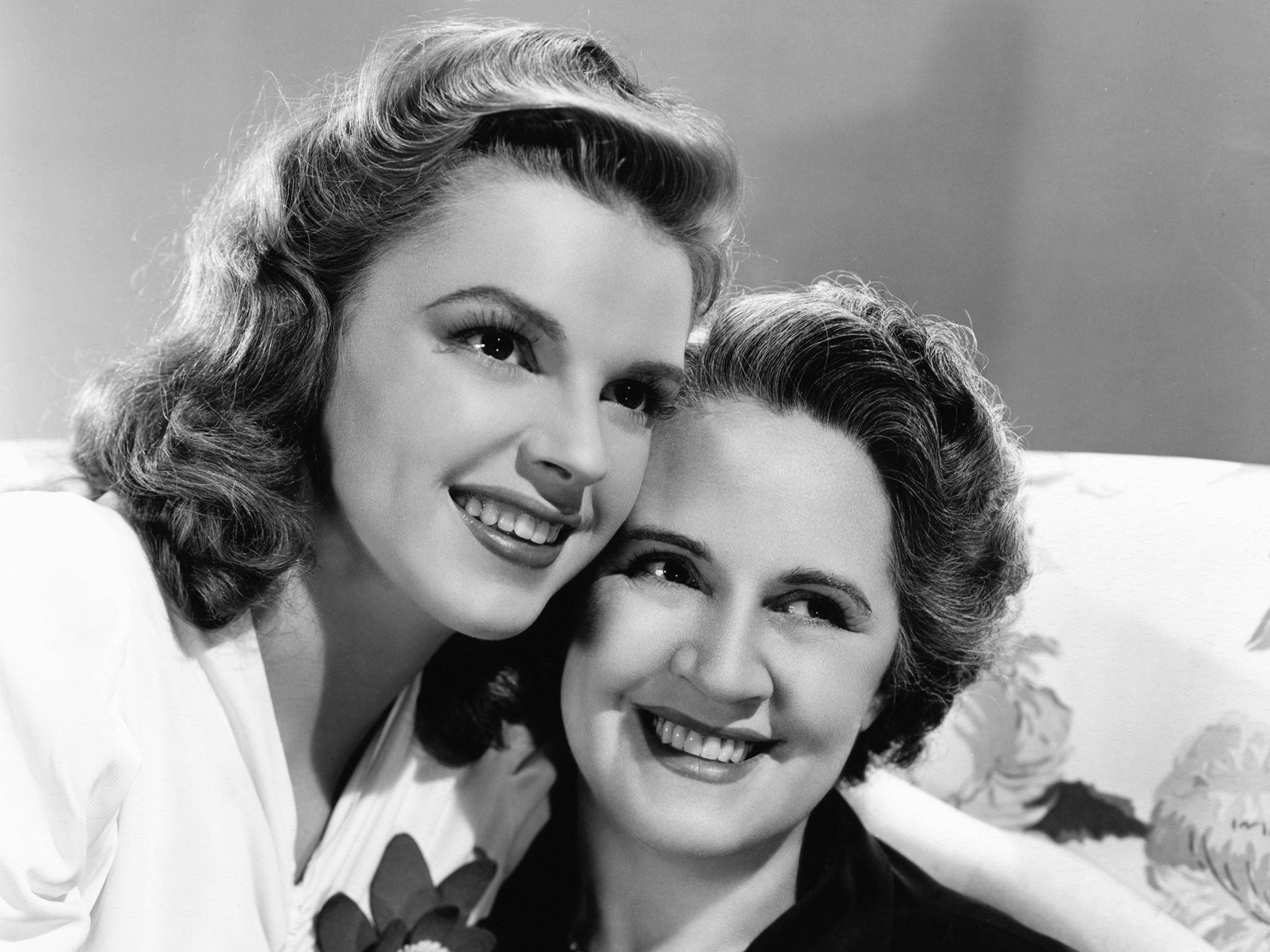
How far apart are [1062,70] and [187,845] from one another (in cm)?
157

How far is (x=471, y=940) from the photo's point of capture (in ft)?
5.39

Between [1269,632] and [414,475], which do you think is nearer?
[414,475]

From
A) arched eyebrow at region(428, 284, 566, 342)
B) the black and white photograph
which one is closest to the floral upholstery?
the black and white photograph

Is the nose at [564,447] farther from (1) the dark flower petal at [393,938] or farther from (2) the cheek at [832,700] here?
(1) the dark flower petal at [393,938]

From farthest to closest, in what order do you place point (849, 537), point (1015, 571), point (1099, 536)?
point (1099, 536) → point (1015, 571) → point (849, 537)

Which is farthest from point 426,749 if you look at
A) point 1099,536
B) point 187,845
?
point 1099,536

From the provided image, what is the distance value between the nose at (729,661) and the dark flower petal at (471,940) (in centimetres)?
52

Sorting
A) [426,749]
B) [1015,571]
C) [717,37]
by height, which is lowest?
[426,749]

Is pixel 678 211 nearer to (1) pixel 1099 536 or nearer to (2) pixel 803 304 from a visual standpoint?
(2) pixel 803 304

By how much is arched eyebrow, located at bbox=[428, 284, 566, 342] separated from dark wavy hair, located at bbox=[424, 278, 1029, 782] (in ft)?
0.85

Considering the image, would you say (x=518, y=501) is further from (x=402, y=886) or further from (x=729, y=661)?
(x=402, y=886)

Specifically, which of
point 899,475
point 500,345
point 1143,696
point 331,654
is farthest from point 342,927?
point 1143,696

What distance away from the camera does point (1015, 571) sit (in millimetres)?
1659

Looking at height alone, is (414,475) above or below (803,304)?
below
